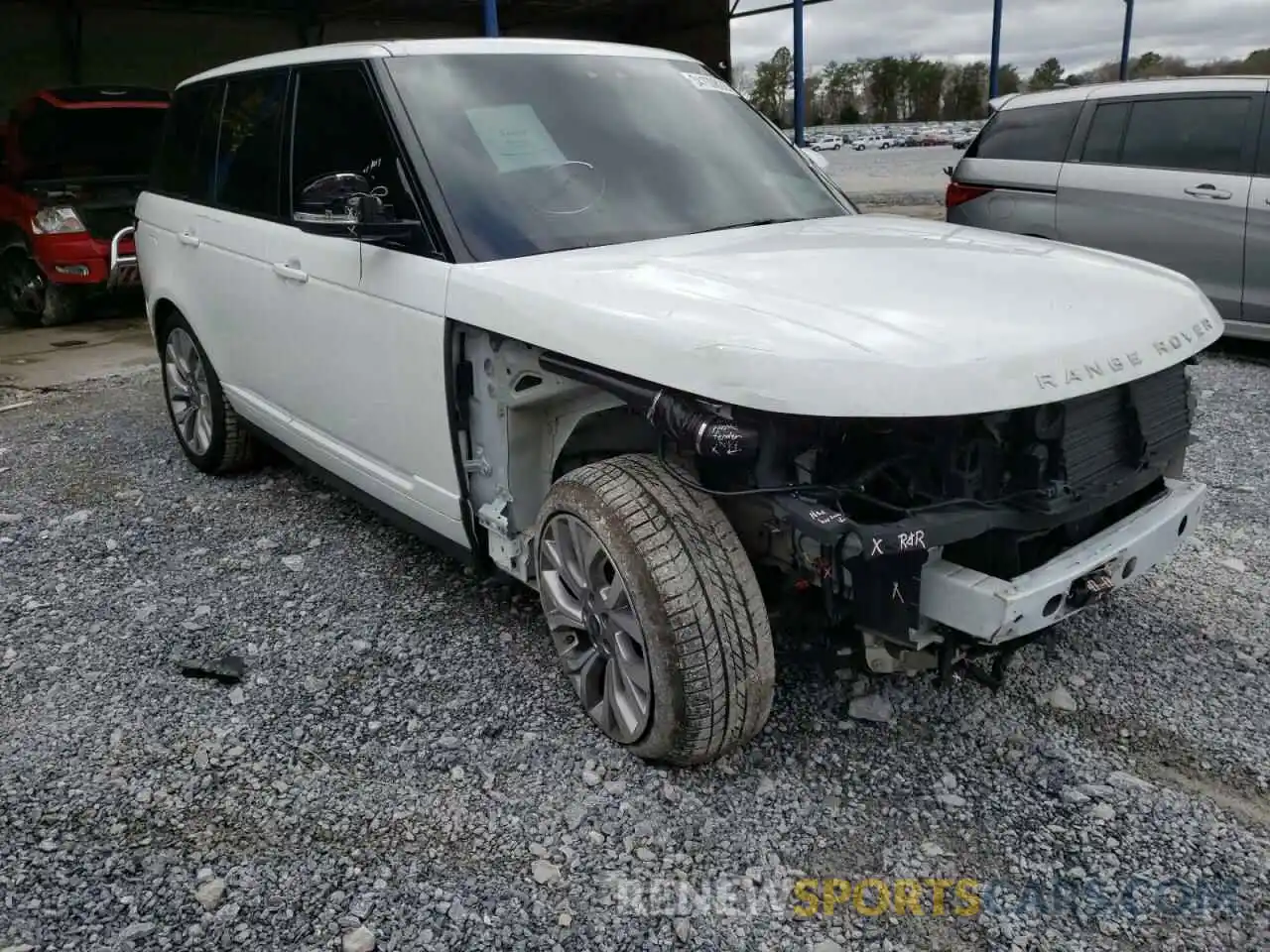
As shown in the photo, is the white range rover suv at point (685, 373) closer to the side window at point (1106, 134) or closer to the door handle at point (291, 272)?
the door handle at point (291, 272)

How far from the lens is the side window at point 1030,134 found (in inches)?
286

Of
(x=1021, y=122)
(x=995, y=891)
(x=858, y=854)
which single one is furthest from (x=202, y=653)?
(x=1021, y=122)

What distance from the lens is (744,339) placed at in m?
2.27

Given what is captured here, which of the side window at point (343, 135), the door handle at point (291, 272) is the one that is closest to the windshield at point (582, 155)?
Result: the side window at point (343, 135)

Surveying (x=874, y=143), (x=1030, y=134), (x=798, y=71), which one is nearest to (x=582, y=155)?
(x=1030, y=134)

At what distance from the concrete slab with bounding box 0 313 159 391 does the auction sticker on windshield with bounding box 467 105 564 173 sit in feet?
17.6

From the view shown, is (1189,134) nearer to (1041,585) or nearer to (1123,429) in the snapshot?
(1123,429)

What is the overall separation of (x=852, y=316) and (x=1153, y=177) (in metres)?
5.46

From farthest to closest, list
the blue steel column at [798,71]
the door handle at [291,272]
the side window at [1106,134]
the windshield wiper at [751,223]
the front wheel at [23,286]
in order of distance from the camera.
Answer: the blue steel column at [798,71]
the front wheel at [23,286]
the side window at [1106,134]
the door handle at [291,272]
the windshield wiper at [751,223]

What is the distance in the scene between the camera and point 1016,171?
742 cm

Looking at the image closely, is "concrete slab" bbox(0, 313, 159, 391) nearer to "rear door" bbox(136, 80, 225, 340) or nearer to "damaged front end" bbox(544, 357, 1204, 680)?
"rear door" bbox(136, 80, 225, 340)

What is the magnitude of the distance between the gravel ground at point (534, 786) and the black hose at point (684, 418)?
29.0 inches

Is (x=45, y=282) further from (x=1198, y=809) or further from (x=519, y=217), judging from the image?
(x=1198, y=809)

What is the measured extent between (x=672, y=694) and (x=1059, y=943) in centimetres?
96
